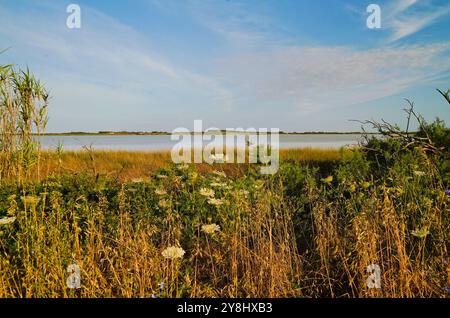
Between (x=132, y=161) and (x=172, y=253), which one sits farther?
(x=132, y=161)

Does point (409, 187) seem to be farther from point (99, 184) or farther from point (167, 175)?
point (99, 184)

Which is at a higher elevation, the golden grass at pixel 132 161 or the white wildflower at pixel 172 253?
the golden grass at pixel 132 161

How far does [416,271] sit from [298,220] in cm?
177

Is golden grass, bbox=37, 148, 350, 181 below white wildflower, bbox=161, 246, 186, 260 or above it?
above

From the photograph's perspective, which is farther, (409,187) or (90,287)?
(409,187)

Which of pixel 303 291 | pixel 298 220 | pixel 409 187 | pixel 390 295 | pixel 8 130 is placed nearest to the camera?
pixel 390 295

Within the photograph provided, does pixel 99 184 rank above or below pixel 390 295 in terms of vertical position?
above

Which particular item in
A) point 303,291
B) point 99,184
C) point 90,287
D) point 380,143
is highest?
point 380,143

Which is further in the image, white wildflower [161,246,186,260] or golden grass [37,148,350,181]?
golden grass [37,148,350,181]

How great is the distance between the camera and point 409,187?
3.61 m

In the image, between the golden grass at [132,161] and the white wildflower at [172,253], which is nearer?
the white wildflower at [172,253]

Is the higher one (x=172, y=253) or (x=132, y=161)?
(x=132, y=161)
